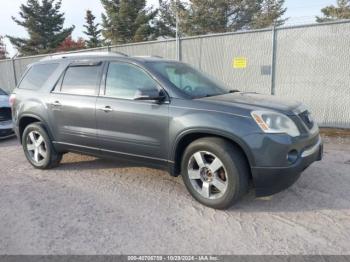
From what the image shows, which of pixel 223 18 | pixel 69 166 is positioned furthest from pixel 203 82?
pixel 223 18

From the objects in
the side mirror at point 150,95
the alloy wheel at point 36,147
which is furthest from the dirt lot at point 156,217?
the side mirror at point 150,95

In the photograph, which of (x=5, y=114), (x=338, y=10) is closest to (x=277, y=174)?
(x=5, y=114)

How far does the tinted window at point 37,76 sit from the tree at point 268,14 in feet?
98.2

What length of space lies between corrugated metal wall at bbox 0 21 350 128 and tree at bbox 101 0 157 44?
25674 mm

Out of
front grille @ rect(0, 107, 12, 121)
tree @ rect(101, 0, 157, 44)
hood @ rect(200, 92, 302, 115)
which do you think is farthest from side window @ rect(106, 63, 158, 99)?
tree @ rect(101, 0, 157, 44)

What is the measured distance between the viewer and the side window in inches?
164

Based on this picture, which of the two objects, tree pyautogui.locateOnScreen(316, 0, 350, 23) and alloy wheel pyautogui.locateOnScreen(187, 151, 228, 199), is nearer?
alloy wheel pyautogui.locateOnScreen(187, 151, 228, 199)

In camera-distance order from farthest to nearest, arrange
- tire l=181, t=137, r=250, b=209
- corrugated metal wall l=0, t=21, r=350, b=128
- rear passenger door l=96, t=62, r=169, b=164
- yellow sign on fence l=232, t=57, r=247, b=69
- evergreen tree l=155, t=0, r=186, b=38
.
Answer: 1. evergreen tree l=155, t=0, r=186, b=38
2. yellow sign on fence l=232, t=57, r=247, b=69
3. corrugated metal wall l=0, t=21, r=350, b=128
4. rear passenger door l=96, t=62, r=169, b=164
5. tire l=181, t=137, r=250, b=209

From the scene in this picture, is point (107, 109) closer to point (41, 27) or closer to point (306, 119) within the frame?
Result: point (306, 119)

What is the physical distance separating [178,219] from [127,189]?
1.11m

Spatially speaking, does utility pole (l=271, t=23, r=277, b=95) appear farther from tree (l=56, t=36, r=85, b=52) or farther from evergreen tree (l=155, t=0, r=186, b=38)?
tree (l=56, t=36, r=85, b=52)

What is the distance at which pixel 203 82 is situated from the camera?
4.66 m

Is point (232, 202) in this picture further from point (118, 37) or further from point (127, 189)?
point (118, 37)

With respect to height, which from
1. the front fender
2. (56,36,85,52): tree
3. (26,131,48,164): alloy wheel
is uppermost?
(56,36,85,52): tree
